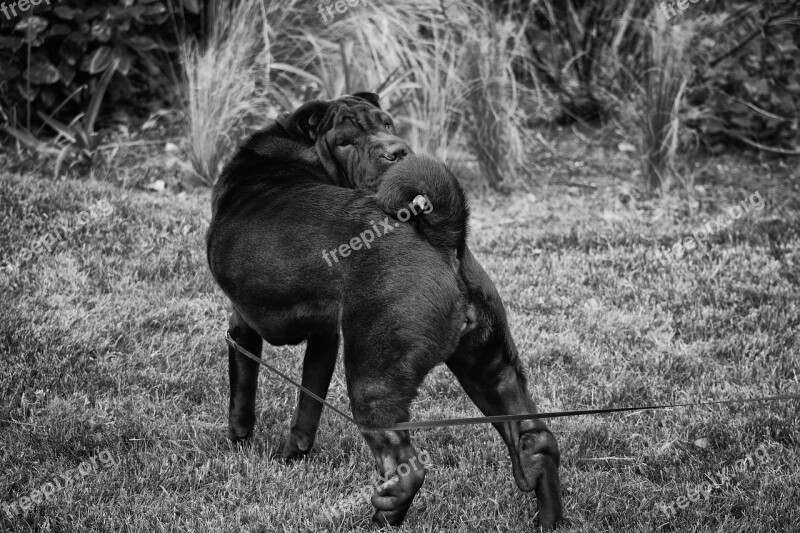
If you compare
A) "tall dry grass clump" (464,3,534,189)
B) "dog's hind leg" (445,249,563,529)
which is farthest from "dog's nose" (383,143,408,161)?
"tall dry grass clump" (464,3,534,189)

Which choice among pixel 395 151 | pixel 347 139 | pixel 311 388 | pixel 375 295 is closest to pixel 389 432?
pixel 375 295

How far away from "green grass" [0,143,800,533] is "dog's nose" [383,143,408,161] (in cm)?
136

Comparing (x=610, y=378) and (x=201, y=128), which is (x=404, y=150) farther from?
(x=201, y=128)

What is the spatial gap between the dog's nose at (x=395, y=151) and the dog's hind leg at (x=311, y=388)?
33.0 inches

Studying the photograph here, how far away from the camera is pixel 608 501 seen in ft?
10.8

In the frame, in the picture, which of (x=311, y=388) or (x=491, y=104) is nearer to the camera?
(x=311, y=388)

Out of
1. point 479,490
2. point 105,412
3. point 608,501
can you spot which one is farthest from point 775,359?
point 105,412

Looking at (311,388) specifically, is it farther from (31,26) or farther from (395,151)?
(31,26)

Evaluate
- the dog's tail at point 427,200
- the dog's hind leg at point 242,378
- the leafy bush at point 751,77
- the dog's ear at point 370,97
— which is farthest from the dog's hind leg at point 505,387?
the leafy bush at point 751,77

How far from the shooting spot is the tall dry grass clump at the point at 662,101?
7.16 m

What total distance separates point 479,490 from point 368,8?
232 inches

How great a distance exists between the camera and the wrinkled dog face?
3.53 meters

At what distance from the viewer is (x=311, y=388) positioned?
11.4 feet

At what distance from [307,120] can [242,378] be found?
1234 mm
